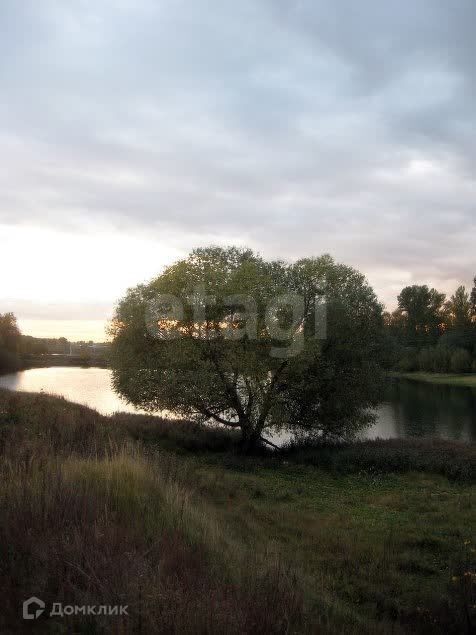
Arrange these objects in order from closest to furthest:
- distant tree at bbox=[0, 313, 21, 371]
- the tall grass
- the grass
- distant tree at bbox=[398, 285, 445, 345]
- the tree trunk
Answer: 1. the tall grass
2. the tree trunk
3. distant tree at bbox=[0, 313, 21, 371]
4. the grass
5. distant tree at bbox=[398, 285, 445, 345]

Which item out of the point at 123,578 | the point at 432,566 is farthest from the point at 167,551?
the point at 432,566

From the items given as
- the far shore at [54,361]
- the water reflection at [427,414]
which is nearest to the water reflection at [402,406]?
the water reflection at [427,414]

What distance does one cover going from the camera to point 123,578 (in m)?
4.60

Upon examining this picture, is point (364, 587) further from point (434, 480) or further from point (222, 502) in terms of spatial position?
point (434, 480)

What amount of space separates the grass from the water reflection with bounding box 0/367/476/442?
1125 cm

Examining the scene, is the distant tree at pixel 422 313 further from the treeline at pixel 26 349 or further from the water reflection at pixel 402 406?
the treeline at pixel 26 349

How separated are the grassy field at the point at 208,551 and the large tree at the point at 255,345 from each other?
9.05 m

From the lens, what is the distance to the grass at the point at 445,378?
77.4 meters

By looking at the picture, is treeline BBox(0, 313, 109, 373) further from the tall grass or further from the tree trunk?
the tall grass

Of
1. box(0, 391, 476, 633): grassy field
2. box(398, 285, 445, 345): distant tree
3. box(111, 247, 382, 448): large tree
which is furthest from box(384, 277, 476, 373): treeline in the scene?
box(0, 391, 476, 633): grassy field

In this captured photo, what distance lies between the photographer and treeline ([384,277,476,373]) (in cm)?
8812

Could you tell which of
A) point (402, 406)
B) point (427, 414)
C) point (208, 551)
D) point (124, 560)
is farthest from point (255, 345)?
point (402, 406)

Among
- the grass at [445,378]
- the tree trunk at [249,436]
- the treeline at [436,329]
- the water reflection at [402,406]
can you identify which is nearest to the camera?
the tree trunk at [249,436]

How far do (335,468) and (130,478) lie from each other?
→ 1499cm
